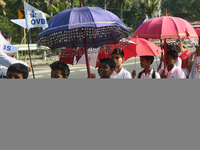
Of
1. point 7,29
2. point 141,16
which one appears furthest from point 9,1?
point 141,16

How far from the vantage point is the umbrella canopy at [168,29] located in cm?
360

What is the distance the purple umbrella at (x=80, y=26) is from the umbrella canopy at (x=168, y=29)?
45 centimetres

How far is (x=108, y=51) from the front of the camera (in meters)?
4.21

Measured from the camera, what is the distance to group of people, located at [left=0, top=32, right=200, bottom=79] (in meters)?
2.79

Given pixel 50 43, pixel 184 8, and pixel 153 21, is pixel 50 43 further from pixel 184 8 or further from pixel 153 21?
pixel 184 8

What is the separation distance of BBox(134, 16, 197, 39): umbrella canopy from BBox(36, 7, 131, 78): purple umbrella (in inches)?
17.7

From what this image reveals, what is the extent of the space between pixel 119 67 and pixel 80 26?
3.28ft

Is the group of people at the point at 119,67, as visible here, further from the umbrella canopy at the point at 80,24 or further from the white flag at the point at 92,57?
the white flag at the point at 92,57

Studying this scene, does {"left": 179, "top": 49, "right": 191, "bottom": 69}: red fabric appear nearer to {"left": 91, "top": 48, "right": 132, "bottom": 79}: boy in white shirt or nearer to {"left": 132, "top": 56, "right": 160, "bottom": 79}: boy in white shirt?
{"left": 132, "top": 56, "right": 160, "bottom": 79}: boy in white shirt

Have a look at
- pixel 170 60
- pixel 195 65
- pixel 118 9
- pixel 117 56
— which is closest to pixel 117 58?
pixel 117 56

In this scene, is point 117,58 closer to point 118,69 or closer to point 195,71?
point 118,69

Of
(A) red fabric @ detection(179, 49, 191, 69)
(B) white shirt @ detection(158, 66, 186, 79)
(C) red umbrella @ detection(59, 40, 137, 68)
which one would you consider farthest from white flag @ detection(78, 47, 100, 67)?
(A) red fabric @ detection(179, 49, 191, 69)

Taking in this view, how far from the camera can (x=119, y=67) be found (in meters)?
3.68

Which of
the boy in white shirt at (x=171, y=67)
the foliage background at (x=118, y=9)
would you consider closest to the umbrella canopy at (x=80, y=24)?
the boy in white shirt at (x=171, y=67)
